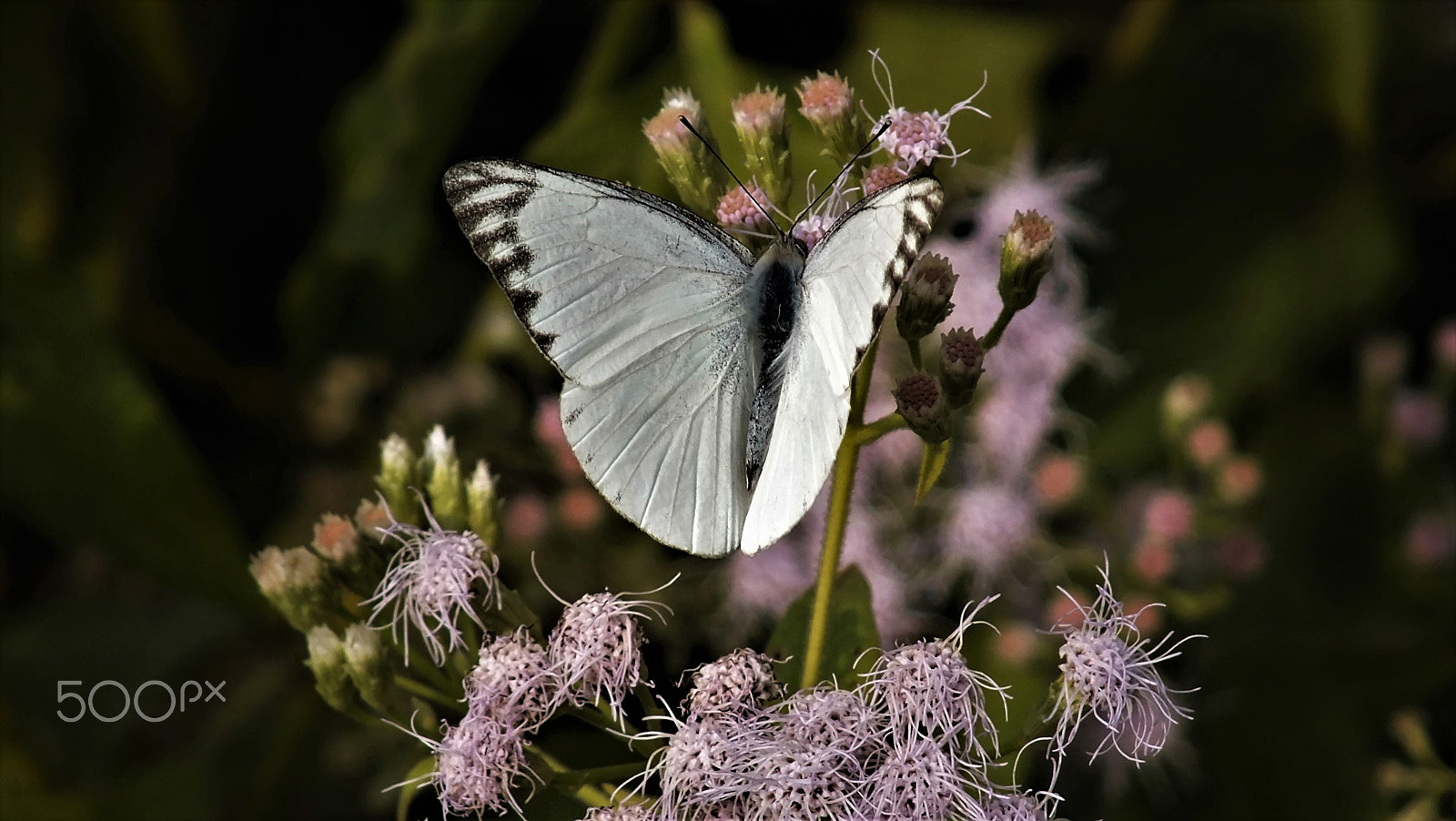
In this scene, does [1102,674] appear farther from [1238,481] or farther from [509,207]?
[1238,481]

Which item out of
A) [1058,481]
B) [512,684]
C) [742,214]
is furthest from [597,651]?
[1058,481]

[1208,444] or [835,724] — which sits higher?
[835,724]

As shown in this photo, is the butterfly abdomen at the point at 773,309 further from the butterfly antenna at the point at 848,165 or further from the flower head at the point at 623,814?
the flower head at the point at 623,814

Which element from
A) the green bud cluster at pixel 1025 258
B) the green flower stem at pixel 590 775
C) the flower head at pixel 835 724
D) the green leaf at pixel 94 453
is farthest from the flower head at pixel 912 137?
the green leaf at pixel 94 453

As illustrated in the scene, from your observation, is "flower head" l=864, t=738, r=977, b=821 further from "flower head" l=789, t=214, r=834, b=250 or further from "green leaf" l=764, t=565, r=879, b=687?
"flower head" l=789, t=214, r=834, b=250

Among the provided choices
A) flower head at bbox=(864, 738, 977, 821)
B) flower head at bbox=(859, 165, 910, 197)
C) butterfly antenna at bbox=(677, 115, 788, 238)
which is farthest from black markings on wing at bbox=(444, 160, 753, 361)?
flower head at bbox=(864, 738, 977, 821)

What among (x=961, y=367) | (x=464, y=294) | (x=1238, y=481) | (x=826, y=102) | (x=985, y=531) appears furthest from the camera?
(x=464, y=294)
